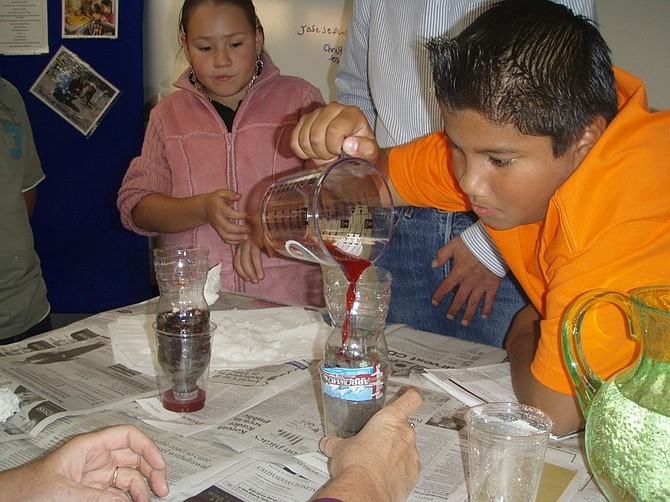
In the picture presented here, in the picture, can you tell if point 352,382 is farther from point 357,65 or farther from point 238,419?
point 357,65

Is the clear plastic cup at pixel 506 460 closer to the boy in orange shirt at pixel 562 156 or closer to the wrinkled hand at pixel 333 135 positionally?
the boy in orange shirt at pixel 562 156

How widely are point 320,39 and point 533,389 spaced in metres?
2.25

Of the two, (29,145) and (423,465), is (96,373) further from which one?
(29,145)

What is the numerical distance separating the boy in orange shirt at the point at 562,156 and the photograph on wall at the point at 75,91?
245 centimetres

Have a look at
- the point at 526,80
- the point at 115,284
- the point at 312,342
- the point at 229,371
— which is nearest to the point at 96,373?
the point at 229,371

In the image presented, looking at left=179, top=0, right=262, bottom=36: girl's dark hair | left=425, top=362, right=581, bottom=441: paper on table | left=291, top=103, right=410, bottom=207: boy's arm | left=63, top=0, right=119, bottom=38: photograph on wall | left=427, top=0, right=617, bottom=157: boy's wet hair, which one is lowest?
left=425, top=362, right=581, bottom=441: paper on table

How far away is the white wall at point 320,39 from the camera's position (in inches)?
94.9

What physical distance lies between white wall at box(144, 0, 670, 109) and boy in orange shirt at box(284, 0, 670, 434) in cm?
151

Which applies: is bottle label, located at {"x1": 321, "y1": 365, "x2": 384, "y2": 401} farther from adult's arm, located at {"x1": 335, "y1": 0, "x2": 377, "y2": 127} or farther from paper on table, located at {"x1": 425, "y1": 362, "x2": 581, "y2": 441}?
adult's arm, located at {"x1": 335, "y1": 0, "x2": 377, "y2": 127}

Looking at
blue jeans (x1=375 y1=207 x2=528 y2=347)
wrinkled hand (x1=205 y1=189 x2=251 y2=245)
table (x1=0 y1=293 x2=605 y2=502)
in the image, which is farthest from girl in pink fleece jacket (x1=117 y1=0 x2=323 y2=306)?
table (x1=0 y1=293 x2=605 y2=502)

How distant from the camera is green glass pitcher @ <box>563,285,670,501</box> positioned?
2.45 ft

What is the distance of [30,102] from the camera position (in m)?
3.19

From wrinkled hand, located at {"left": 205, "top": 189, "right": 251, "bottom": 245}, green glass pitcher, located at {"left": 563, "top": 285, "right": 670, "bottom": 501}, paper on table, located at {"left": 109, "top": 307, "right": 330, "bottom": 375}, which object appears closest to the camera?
green glass pitcher, located at {"left": 563, "top": 285, "right": 670, "bottom": 501}

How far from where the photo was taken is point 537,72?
98 centimetres
